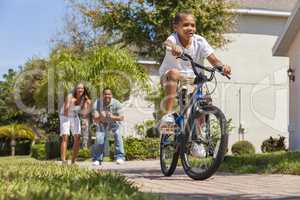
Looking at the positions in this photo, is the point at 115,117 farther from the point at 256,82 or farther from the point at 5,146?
the point at 5,146

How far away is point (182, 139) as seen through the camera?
23.1 feet

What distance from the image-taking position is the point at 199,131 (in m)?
6.80

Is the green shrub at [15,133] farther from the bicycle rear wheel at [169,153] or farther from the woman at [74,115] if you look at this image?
the bicycle rear wheel at [169,153]

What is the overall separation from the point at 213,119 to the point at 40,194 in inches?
129

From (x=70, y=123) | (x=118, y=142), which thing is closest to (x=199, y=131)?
(x=70, y=123)

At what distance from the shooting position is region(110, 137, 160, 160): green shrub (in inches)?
894

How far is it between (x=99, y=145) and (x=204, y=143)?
706cm

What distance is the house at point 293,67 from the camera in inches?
706

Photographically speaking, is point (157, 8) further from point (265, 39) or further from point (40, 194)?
point (265, 39)

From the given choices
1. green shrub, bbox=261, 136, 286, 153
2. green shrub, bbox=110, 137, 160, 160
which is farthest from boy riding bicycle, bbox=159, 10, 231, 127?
green shrub, bbox=261, 136, 286, 153

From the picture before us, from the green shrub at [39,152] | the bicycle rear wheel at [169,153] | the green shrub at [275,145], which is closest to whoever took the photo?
the bicycle rear wheel at [169,153]

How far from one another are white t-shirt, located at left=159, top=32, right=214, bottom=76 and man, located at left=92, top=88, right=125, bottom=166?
641cm

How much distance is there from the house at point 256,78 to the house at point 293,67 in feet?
30.3

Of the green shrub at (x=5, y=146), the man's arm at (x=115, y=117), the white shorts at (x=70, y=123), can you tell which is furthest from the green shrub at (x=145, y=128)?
the white shorts at (x=70, y=123)
